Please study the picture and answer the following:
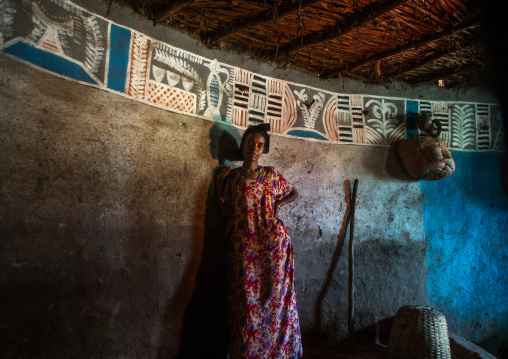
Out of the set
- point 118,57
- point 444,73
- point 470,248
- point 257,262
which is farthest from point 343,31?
point 470,248

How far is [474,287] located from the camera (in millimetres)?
3645

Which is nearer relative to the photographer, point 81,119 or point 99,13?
point 81,119

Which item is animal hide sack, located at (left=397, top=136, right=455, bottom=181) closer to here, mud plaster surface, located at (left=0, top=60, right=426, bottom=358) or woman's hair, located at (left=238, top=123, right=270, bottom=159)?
mud plaster surface, located at (left=0, top=60, right=426, bottom=358)

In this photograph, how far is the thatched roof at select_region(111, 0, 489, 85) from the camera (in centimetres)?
244

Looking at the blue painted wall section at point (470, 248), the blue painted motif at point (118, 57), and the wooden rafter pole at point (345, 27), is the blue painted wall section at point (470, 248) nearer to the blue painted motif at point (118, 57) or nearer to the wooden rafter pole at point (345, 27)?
the wooden rafter pole at point (345, 27)

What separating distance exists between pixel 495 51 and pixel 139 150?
90.2 inches

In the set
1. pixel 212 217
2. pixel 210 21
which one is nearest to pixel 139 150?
pixel 212 217

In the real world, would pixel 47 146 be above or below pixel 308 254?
above

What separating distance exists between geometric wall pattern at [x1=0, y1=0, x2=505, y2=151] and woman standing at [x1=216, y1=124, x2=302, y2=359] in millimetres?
513

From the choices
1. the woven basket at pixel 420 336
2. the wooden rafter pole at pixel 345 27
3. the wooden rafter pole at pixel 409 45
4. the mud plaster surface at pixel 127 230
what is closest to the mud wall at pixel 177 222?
the mud plaster surface at pixel 127 230

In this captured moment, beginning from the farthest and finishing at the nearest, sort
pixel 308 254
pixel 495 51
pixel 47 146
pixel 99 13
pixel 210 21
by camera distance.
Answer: pixel 308 254 < pixel 210 21 < pixel 99 13 < pixel 47 146 < pixel 495 51

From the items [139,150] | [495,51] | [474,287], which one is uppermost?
[139,150]

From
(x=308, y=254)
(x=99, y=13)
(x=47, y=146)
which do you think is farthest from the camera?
(x=308, y=254)

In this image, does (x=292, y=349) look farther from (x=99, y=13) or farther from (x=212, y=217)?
(x=99, y=13)
